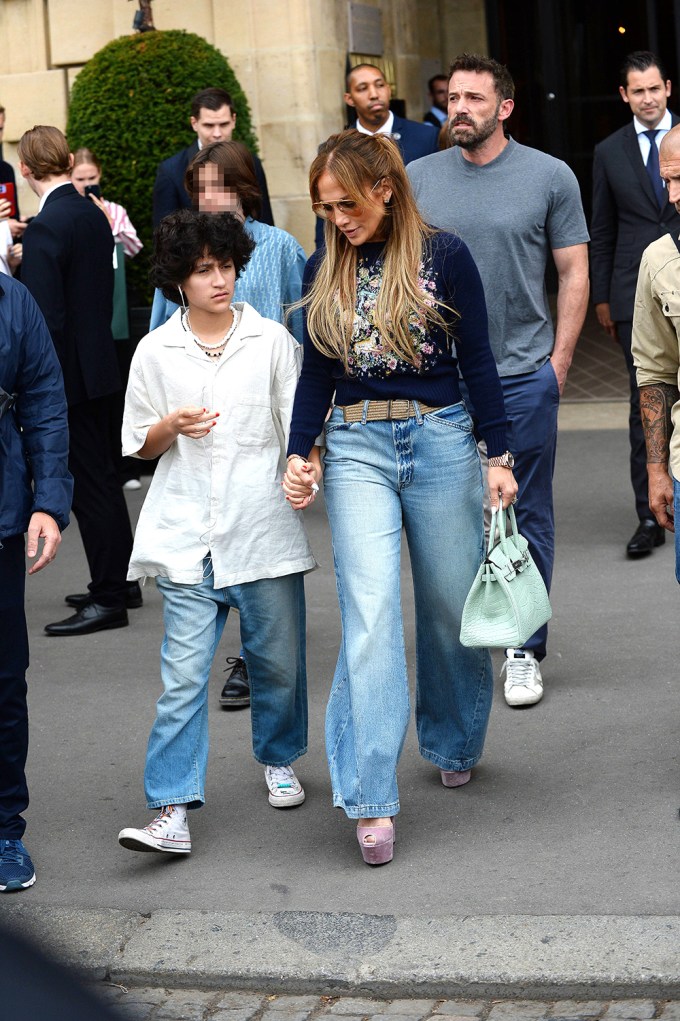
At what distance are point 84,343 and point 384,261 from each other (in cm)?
291

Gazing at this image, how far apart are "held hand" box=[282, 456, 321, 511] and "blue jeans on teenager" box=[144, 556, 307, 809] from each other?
30 centimetres

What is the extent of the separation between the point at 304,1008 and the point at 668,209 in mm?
4872

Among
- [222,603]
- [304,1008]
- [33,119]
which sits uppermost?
[33,119]

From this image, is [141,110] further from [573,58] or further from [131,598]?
[573,58]

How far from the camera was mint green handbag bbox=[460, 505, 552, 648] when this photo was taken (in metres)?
4.19

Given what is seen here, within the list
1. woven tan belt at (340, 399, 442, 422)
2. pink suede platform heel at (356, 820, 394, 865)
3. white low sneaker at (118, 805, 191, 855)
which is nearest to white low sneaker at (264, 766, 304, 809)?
white low sneaker at (118, 805, 191, 855)

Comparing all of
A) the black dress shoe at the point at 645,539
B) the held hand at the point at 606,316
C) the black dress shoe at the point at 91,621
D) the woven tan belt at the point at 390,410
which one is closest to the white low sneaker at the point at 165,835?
the woven tan belt at the point at 390,410

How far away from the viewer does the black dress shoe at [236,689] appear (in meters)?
5.68

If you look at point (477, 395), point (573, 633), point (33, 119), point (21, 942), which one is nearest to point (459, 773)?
point (477, 395)

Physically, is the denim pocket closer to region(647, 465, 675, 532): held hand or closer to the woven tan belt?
the woven tan belt

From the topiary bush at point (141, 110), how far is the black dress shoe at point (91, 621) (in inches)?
154

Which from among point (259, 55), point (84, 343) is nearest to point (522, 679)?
point (84, 343)

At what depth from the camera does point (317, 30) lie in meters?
11.1

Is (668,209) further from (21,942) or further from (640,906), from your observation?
(21,942)
